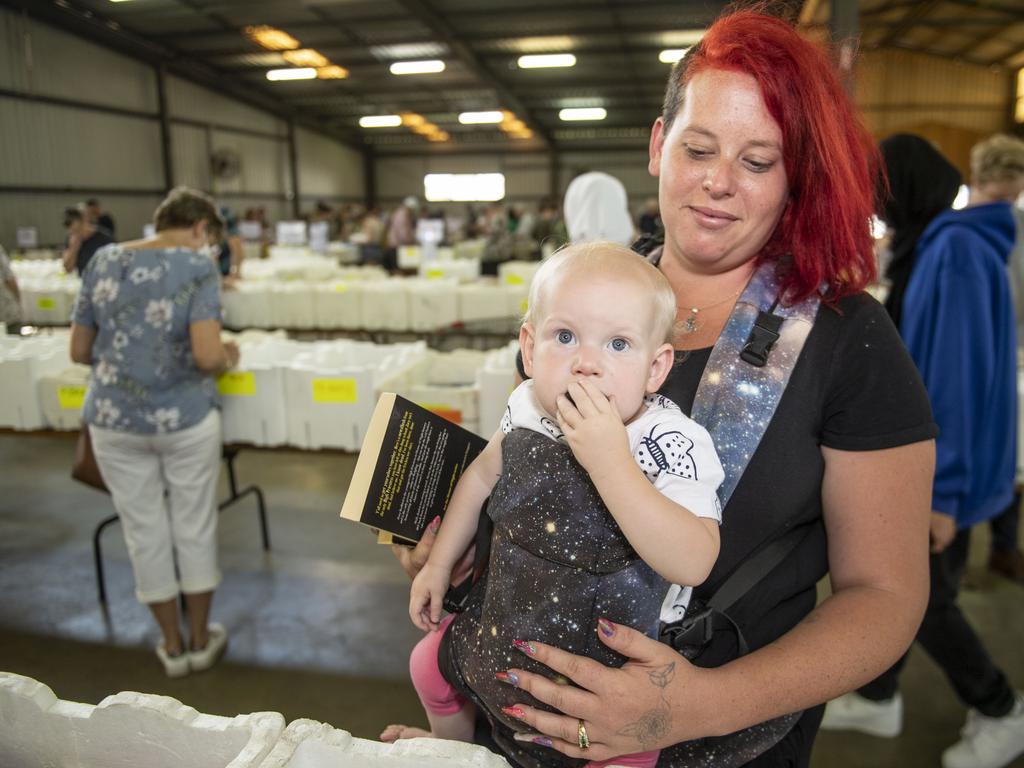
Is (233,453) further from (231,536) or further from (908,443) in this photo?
(908,443)

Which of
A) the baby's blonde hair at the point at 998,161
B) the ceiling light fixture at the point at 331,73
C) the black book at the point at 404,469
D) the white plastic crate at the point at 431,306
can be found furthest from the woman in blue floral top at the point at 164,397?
the ceiling light fixture at the point at 331,73

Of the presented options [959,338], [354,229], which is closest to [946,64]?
[354,229]

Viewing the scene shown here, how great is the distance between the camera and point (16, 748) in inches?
35.6

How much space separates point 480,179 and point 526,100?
17.8 feet

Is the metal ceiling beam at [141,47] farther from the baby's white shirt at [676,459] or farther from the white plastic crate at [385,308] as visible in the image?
the baby's white shirt at [676,459]

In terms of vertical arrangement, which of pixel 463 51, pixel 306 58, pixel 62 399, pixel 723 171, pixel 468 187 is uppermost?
pixel 306 58

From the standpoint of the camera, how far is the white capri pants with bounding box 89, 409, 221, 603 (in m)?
2.71

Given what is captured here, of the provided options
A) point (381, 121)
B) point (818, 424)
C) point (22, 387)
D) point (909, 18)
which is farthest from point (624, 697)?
point (381, 121)

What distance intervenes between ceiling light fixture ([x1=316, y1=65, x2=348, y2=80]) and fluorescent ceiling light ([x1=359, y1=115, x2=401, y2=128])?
3873 mm

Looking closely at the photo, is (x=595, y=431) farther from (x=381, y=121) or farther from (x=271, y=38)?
(x=381, y=121)

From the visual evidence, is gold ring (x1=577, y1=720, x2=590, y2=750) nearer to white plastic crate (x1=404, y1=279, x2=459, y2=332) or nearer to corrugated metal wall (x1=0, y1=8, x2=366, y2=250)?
white plastic crate (x1=404, y1=279, x2=459, y2=332)

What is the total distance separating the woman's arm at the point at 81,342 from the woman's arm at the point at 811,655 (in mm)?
2406

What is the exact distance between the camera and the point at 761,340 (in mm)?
923

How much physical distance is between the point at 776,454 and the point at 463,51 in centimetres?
1440
